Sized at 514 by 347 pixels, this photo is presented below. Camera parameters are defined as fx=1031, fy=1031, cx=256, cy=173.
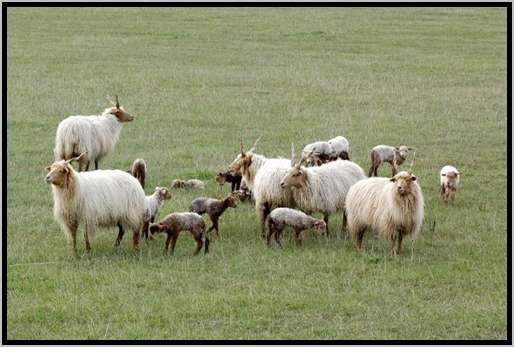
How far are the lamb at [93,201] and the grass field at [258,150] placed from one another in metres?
0.37

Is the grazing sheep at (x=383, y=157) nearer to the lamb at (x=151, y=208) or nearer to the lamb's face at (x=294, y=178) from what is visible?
the lamb's face at (x=294, y=178)

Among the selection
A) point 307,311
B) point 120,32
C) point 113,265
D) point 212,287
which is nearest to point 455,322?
point 307,311

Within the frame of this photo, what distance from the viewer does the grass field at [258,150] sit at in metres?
10.4

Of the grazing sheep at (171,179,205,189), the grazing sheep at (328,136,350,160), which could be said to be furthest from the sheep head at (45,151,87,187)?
the grazing sheep at (328,136,350,160)

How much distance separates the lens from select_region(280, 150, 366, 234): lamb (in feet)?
43.6

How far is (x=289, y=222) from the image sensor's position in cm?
1262

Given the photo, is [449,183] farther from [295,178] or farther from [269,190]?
[269,190]

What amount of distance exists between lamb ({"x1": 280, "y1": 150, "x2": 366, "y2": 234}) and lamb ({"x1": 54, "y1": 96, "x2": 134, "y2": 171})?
4789 millimetres

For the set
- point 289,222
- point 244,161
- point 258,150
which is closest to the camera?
point 289,222

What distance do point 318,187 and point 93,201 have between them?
296 cm

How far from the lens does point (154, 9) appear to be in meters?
47.9

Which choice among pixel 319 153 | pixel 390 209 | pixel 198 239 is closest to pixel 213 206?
pixel 198 239

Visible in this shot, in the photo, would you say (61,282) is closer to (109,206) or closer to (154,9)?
(109,206)

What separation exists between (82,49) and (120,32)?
523 centimetres
